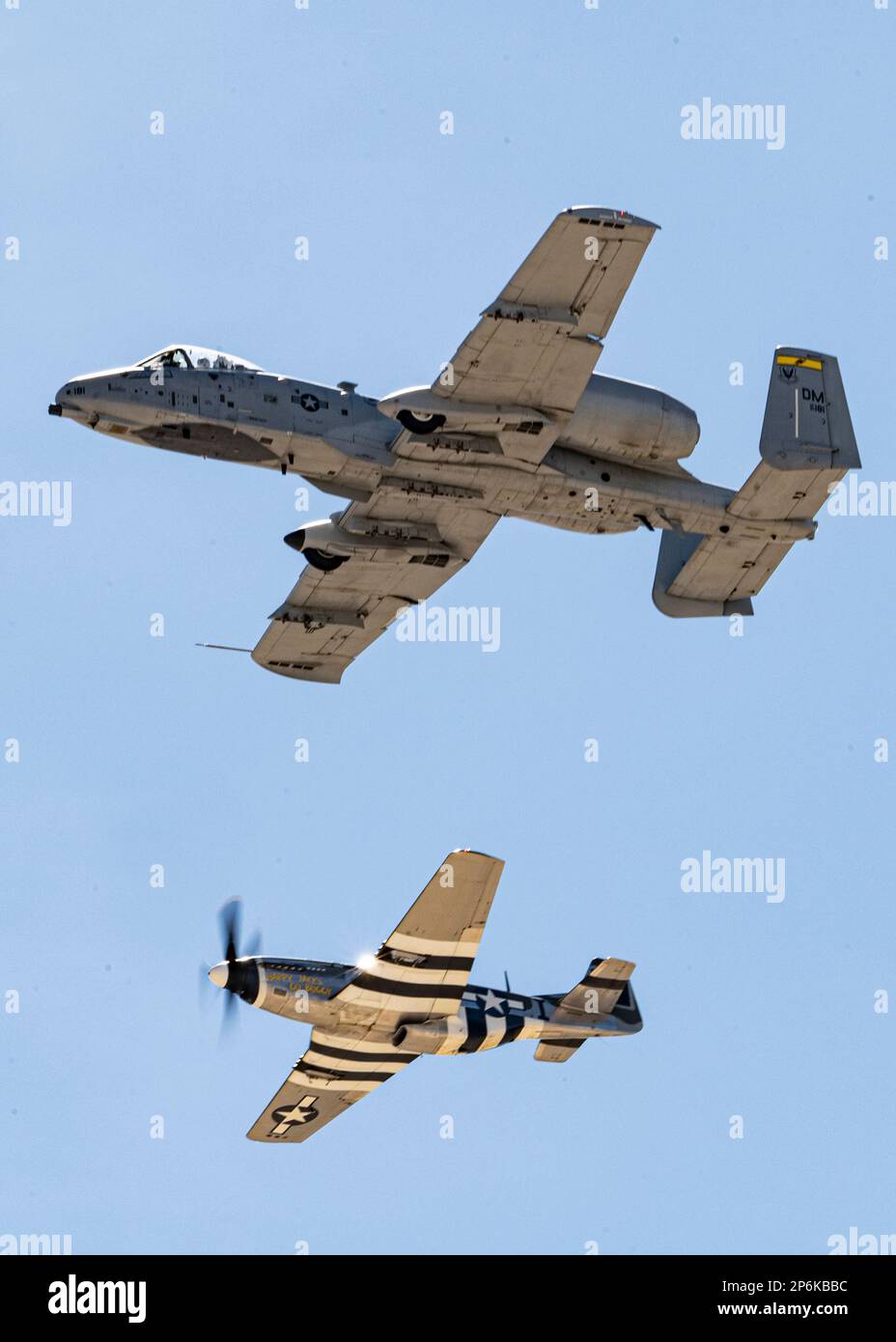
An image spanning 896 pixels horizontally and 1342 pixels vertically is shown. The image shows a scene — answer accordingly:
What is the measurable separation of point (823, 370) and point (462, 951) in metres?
15.5

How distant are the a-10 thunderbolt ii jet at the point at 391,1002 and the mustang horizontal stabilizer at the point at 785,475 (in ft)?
33.8

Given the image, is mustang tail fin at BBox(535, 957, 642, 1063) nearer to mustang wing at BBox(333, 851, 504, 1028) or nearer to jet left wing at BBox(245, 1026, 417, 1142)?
jet left wing at BBox(245, 1026, 417, 1142)

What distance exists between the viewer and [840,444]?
5391cm

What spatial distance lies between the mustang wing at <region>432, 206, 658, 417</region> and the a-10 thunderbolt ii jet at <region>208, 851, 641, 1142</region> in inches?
393

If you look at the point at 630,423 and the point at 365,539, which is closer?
the point at 630,423

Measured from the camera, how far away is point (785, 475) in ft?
177

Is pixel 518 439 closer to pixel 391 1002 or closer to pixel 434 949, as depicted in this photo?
→ pixel 434 949

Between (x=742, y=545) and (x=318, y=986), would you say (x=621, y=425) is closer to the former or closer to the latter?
(x=742, y=545)

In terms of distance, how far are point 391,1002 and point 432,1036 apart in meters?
1.54

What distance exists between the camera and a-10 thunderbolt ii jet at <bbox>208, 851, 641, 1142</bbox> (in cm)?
5219

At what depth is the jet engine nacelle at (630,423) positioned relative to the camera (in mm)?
52094

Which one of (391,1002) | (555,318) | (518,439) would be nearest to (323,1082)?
(391,1002)

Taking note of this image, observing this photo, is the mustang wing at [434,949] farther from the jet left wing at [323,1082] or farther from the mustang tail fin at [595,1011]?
the mustang tail fin at [595,1011]

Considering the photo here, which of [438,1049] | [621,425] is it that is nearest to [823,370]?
[621,425]
